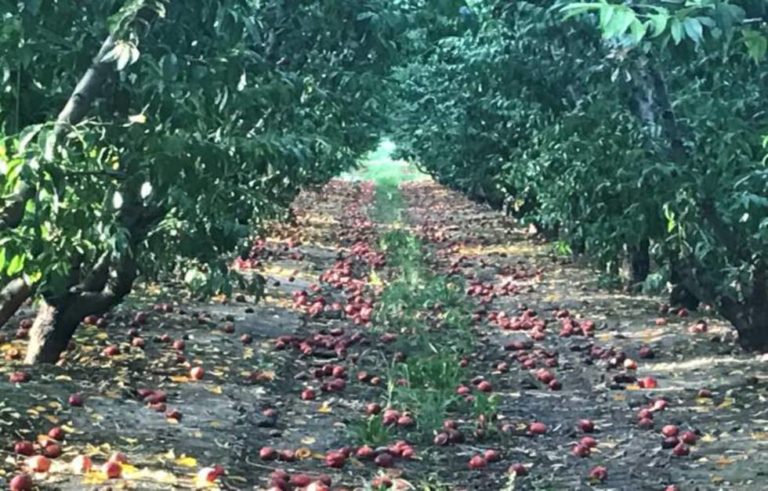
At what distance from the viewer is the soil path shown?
516 cm

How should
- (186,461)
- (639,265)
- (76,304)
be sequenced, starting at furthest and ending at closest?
(639,265)
(76,304)
(186,461)

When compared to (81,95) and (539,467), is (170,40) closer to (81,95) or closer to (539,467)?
(81,95)

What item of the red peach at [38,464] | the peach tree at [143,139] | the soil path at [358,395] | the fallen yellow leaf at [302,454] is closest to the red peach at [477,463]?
the soil path at [358,395]

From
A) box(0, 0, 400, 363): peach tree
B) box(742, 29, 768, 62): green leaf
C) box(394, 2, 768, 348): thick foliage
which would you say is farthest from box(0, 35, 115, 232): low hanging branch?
box(742, 29, 768, 62): green leaf

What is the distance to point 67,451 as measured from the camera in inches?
198

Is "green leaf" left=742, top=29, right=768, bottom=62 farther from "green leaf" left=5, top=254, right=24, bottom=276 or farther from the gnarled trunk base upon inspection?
the gnarled trunk base

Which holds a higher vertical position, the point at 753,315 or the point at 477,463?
the point at 753,315

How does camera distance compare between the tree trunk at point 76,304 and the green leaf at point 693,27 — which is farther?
the tree trunk at point 76,304

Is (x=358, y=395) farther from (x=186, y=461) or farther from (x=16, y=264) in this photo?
(x=16, y=264)

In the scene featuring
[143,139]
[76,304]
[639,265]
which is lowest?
[639,265]

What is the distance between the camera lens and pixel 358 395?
686 centimetres

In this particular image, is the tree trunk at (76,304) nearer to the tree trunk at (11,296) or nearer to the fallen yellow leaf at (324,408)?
the tree trunk at (11,296)

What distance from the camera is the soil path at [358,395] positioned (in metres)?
5.16

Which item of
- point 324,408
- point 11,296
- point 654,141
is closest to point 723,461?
point 654,141
